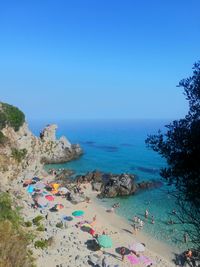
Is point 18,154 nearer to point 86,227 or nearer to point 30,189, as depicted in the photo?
point 30,189

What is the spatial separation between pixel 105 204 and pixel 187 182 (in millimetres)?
38931

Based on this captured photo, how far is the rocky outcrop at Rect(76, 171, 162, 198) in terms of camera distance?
2163 inches

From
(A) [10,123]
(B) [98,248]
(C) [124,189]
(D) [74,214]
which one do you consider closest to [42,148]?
(A) [10,123]

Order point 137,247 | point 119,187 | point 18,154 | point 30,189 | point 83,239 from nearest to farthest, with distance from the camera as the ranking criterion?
point 137,247 < point 83,239 < point 30,189 < point 18,154 < point 119,187


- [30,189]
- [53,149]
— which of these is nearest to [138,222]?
[30,189]

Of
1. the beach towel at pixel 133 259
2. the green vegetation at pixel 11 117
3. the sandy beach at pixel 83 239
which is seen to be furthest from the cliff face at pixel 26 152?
the beach towel at pixel 133 259

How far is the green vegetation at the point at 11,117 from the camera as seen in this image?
6350 centimetres

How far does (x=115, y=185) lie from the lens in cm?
5638

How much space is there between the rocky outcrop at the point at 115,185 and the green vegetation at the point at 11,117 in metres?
16.5

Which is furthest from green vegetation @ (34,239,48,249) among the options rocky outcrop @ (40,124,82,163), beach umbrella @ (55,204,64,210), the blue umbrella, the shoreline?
rocky outcrop @ (40,124,82,163)

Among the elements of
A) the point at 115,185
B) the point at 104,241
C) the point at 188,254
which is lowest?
the point at 188,254

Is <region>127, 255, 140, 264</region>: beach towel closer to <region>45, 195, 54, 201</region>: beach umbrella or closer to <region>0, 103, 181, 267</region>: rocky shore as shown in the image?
<region>0, 103, 181, 267</region>: rocky shore

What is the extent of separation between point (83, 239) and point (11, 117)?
38669 mm

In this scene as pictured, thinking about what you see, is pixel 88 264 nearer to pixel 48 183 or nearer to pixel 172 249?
pixel 172 249
